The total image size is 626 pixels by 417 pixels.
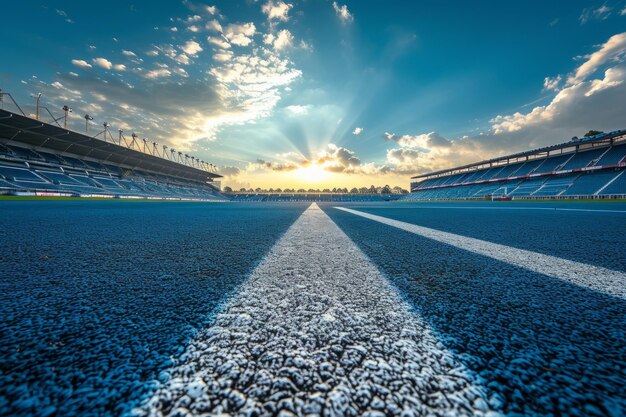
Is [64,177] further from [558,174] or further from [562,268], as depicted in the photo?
[558,174]

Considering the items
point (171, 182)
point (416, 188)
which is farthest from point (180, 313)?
point (416, 188)

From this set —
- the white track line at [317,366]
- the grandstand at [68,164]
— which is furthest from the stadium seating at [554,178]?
the grandstand at [68,164]

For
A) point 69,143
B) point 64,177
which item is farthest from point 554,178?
point 69,143

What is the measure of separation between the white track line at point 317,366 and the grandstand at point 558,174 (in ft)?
118

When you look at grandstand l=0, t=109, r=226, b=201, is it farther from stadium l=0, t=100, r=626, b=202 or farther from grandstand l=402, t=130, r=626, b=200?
grandstand l=402, t=130, r=626, b=200

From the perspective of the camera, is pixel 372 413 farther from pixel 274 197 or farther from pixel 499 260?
pixel 274 197

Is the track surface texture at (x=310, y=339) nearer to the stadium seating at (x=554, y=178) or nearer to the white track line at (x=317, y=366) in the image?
the white track line at (x=317, y=366)

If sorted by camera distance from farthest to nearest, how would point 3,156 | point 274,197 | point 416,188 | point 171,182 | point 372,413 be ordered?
point 274,197 → point 416,188 → point 171,182 → point 3,156 → point 372,413

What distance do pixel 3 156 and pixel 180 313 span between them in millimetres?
37361

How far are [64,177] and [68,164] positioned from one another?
5399 millimetres

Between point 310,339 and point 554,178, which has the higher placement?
point 554,178

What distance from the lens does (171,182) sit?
4747 centimetres

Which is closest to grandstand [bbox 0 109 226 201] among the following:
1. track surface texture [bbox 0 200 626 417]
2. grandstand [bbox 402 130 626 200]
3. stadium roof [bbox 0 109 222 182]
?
stadium roof [bbox 0 109 222 182]

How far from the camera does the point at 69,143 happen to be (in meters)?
30.1
